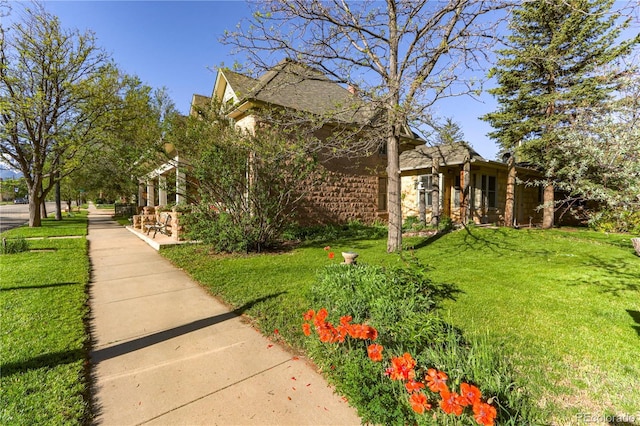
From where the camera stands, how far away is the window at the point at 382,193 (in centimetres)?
1488

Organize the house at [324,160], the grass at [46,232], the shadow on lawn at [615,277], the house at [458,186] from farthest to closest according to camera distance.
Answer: the house at [458,186]
the grass at [46,232]
the house at [324,160]
the shadow on lawn at [615,277]

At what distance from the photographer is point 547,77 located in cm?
1366

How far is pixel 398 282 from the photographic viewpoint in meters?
4.26

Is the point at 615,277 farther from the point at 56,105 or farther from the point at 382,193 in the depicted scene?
the point at 56,105

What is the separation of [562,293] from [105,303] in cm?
779

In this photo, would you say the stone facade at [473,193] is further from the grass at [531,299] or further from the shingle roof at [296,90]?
the shingle roof at [296,90]

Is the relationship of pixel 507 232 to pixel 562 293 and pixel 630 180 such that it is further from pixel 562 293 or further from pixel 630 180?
pixel 630 180

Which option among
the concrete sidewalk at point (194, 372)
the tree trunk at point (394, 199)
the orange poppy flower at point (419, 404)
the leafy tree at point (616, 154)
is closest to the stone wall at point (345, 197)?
the tree trunk at point (394, 199)

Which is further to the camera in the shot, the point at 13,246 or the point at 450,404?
the point at 13,246

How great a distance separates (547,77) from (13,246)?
22.3 m

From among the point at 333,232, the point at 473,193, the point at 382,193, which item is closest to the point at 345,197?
the point at 333,232

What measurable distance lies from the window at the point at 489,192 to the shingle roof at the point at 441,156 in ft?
5.18

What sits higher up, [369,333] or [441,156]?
[441,156]

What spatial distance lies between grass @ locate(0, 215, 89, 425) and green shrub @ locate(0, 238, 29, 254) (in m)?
2.51
